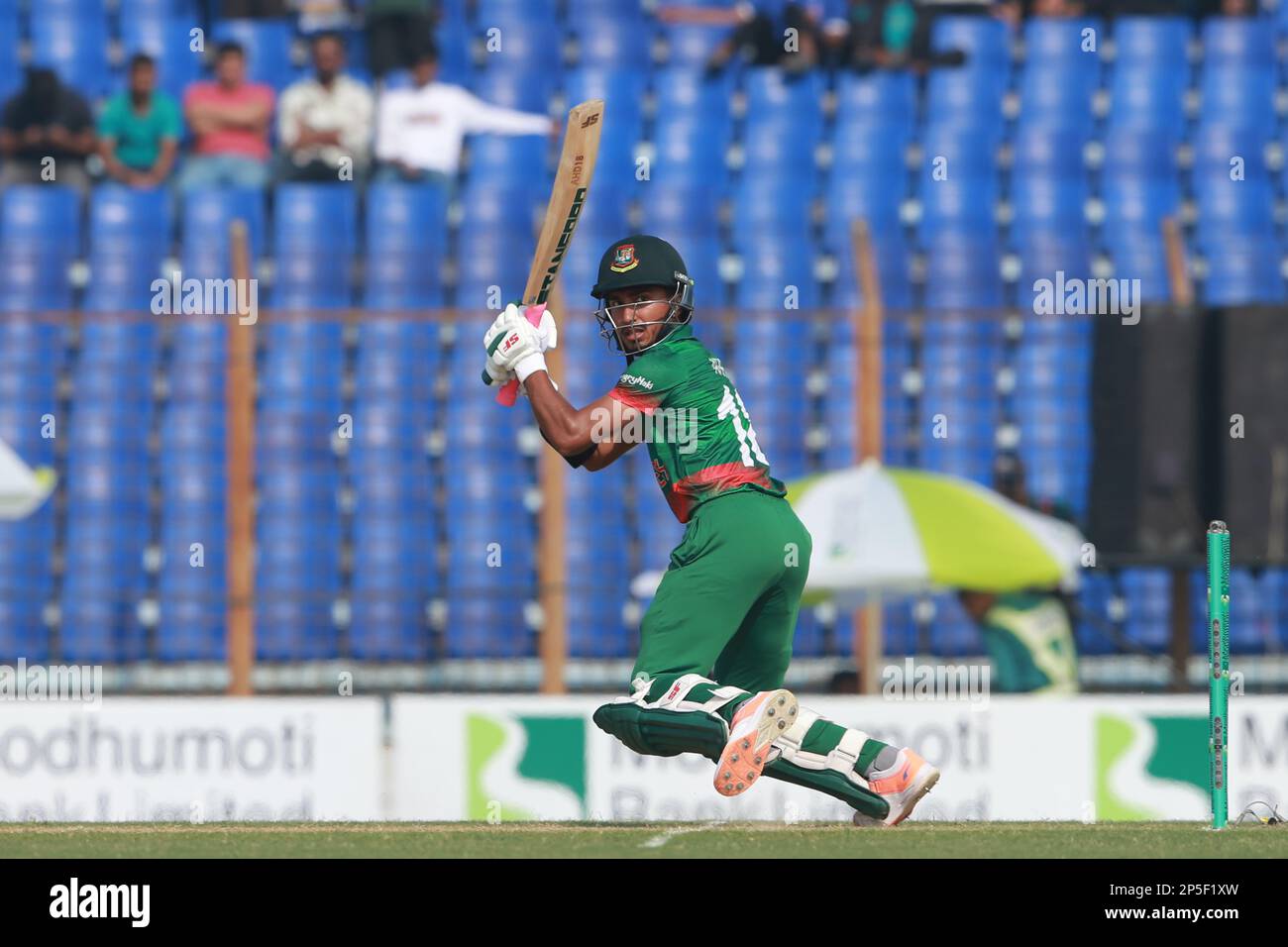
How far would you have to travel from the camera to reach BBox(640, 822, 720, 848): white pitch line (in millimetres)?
6875

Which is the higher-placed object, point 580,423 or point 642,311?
point 642,311

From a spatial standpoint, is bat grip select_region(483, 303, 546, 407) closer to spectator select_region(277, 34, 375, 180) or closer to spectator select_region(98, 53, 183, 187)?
spectator select_region(277, 34, 375, 180)

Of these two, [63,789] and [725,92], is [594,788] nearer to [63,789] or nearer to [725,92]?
[63,789]

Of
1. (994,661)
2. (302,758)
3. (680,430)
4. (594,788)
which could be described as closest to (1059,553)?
(994,661)

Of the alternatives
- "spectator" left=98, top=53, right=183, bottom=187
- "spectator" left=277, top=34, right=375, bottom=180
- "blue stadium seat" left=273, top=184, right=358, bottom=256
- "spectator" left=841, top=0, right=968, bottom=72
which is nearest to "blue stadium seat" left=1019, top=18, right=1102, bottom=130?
"spectator" left=841, top=0, right=968, bottom=72

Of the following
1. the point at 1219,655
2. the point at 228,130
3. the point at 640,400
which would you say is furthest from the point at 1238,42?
the point at 640,400

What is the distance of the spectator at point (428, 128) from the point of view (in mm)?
15039

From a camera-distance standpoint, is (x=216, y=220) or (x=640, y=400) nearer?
(x=640, y=400)

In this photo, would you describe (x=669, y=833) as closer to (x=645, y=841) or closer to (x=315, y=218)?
(x=645, y=841)

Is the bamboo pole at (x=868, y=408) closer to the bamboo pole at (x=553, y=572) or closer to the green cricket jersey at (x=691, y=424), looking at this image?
the bamboo pole at (x=553, y=572)

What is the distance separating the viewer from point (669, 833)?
738 cm

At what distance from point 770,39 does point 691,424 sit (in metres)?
8.97

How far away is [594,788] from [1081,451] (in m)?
4.11

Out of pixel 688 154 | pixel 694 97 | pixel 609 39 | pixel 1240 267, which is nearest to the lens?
pixel 1240 267
